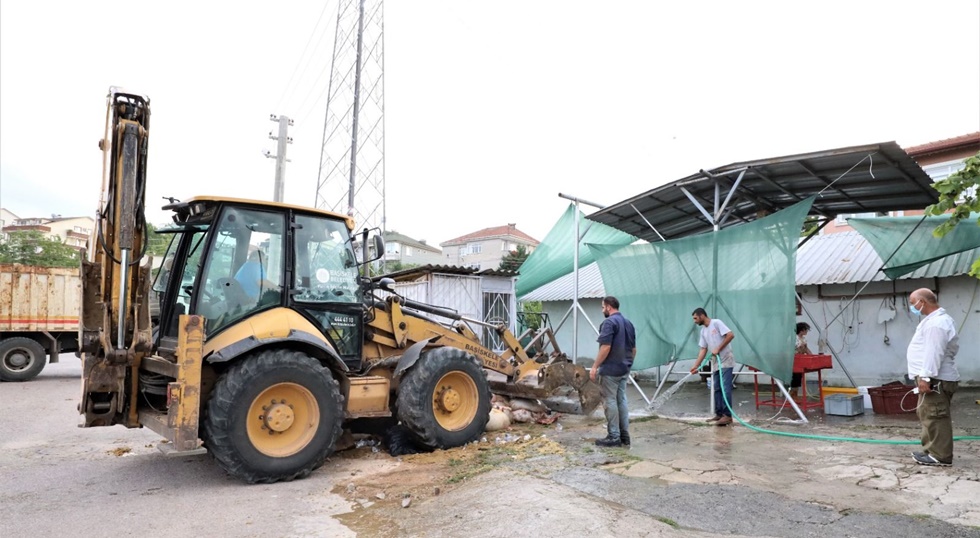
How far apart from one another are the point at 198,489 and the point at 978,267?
786 centimetres

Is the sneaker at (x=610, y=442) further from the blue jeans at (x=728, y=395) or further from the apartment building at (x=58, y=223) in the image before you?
the apartment building at (x=58, y=223)

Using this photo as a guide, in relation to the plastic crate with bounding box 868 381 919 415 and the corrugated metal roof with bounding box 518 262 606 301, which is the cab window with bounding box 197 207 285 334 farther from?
the corrugated metal roof with bounding box 518 262 606 301

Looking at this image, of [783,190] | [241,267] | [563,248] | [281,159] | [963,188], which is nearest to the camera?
[241,267]

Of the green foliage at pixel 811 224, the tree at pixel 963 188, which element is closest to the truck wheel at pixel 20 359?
the green foliage at pixel 811 224

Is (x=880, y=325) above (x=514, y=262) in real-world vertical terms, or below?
below

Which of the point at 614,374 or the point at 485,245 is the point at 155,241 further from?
the point at 485,245

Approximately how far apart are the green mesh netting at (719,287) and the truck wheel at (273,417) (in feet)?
17.4

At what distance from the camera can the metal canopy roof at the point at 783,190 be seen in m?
7.72

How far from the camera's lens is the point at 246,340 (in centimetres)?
529

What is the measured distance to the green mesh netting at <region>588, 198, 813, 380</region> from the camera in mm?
7637

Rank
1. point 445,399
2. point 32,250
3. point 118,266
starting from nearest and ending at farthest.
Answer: point 118,266, point 445,399, point 32,250

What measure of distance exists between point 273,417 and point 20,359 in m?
11.4

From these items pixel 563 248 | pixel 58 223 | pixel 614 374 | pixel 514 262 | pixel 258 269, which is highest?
pixel 58 223

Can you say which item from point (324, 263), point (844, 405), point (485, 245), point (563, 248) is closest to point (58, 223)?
point (485, 245)
